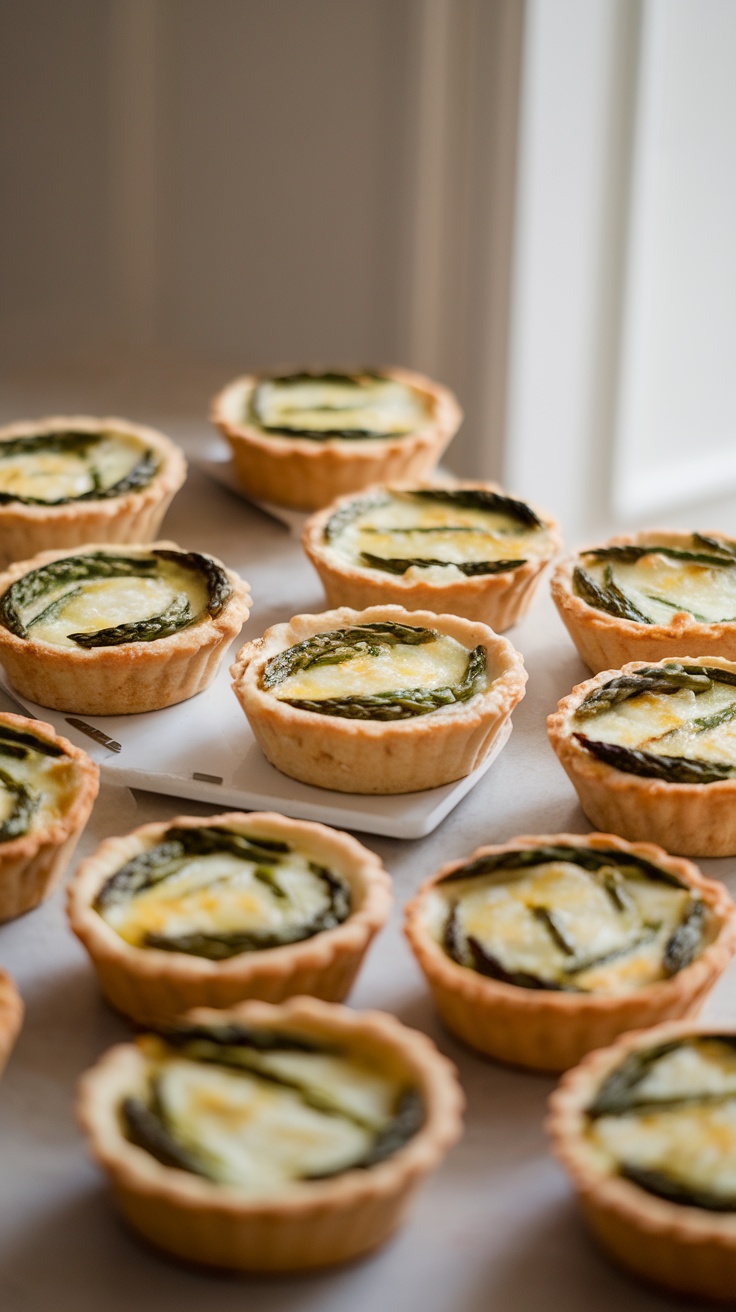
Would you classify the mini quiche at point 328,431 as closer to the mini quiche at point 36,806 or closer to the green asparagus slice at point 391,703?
the green asparagus slice at point 391,703

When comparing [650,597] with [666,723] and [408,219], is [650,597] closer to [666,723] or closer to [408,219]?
[666,723]

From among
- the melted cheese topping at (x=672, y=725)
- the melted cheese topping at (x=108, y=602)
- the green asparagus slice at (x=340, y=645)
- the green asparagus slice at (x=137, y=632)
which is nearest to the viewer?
the melted cheese topping at (x=672, y=725)

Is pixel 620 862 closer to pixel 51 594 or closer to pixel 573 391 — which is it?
pixel 51 594

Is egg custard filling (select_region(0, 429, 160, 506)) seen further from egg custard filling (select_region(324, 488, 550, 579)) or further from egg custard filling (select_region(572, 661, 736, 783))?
egg custard filling (select_region(572, 661, 736, 783))

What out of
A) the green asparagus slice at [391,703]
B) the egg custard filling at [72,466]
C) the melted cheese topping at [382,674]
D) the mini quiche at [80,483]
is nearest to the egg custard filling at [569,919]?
the green asparagus slice at [391,703]

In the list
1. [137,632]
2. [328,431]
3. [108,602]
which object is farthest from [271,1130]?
[328,431]
